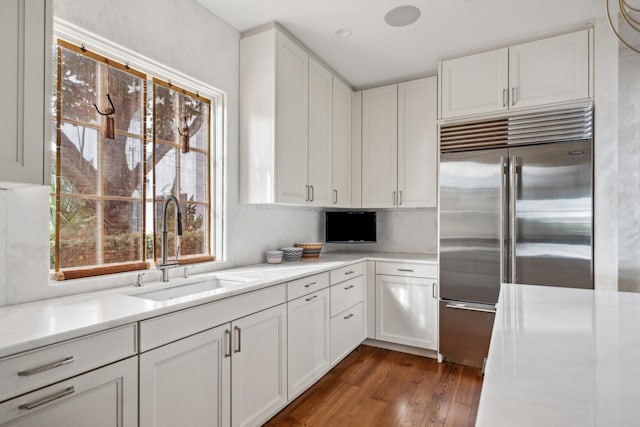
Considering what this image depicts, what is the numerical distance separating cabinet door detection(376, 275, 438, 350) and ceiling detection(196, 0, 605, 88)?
1949 millimetres

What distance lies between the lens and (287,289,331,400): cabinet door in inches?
88.8

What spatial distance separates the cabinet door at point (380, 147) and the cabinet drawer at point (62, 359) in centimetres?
264

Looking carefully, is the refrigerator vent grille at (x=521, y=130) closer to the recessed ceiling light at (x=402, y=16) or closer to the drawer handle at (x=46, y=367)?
the recessed ceiling light at (x=402, y=16)

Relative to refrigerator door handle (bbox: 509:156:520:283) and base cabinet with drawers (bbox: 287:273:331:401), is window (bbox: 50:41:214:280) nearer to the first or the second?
base cabinet with drawers (bbox: 287:273:331:401)

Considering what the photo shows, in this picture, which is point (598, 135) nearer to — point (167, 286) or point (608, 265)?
point (608, 265)

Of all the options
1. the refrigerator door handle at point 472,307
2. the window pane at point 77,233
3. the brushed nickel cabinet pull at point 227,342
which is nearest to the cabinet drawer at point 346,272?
the refrigerator door handle at point 472,307

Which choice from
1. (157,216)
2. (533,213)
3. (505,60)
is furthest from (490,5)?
(157,216)

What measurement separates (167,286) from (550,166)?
2.67 meters

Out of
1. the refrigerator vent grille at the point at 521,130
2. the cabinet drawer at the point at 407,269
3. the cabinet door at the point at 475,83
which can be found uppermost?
the cabinet door at the point at 475,83

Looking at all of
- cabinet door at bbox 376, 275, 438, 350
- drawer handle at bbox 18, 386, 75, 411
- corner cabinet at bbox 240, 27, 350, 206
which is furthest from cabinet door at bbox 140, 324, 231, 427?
cabinet door at bbox 376, 275, 438, 350

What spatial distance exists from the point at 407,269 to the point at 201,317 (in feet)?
6.70

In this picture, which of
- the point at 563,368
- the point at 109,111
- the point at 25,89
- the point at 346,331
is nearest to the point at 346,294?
the point at 346,331

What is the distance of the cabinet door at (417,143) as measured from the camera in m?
3.28

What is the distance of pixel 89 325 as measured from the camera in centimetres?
118
